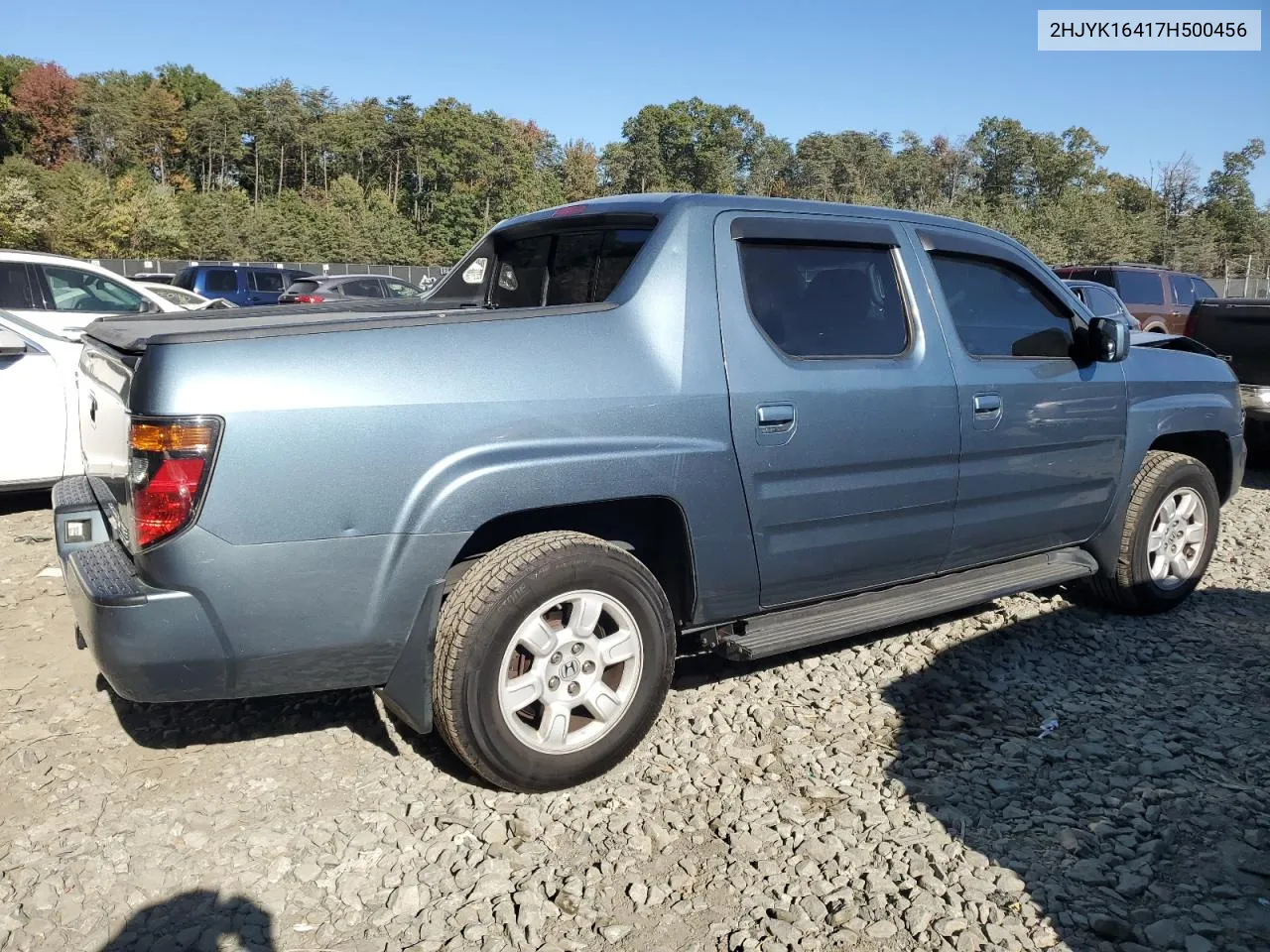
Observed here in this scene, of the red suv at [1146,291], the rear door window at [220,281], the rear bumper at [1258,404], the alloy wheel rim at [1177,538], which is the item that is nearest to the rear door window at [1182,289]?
the red suv at [1146,291]

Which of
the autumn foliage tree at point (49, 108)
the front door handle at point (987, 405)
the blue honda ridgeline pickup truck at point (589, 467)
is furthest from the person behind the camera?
the autumn foliage tree at point (49, 108)

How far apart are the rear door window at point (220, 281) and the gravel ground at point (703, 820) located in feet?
66.0

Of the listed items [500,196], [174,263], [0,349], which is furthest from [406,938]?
[500,196]

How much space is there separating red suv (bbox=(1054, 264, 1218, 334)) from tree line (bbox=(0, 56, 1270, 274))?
35.3m

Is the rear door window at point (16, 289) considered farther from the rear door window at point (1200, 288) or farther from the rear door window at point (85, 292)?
the rear door window at point (1200, 288)

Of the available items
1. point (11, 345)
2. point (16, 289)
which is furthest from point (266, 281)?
point (11, 345)

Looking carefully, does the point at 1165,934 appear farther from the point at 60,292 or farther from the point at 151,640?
the point at 60,292

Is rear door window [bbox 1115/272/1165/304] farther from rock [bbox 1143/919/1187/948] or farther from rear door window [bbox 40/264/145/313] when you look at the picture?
rock [bbox 1143/919/1187/948]

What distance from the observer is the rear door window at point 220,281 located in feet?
74.3

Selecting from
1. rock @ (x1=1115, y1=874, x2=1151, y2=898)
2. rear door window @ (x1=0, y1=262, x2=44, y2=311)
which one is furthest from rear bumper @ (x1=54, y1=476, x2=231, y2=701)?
rear door window @ (x1=0, y1=262, x2=44, y2=311)

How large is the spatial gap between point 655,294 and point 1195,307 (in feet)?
28.4

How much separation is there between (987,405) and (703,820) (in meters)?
2.01

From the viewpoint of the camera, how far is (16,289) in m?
7.24

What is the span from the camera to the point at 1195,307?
9.90 m
